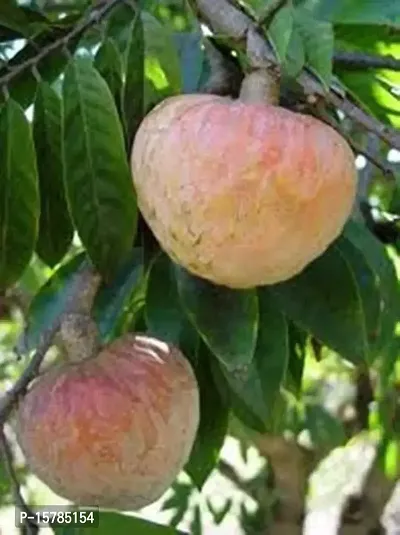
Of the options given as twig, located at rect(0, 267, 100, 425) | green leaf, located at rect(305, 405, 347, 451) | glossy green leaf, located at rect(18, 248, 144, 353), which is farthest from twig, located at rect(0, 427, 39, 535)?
green leaf, located at rect(305, 405, 347, 451)

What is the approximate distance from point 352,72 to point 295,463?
6.48 ft

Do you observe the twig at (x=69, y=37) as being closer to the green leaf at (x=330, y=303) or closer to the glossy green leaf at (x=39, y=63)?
the glossy green leaf at (x=39, y=63)

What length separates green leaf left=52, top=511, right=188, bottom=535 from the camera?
3.78 ft

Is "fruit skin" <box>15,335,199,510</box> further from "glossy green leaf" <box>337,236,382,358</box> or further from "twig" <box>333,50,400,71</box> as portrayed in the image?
"twig" <box>333,50,400,71</box>

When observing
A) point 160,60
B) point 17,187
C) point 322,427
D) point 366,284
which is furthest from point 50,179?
point 322,427

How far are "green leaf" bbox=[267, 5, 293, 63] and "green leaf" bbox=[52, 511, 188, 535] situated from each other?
426 millimetres

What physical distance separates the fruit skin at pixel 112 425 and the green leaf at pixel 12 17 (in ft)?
1.25

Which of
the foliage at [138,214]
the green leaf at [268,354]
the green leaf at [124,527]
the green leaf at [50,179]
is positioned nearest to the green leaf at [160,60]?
the foliage at [138,214]

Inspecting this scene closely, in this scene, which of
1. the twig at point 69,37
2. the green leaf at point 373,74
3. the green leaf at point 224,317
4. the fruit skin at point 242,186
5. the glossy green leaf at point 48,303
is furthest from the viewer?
the green leaf at point 373,74

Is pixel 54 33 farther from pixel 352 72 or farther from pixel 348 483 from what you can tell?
pixel 348 483

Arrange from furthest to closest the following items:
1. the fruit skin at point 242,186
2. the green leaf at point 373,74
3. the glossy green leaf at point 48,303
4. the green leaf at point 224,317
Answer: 1. the green leaf at point 373,74
2. the glossy green leaf at point 48,303
3. the green leaf at point 224,317
4. the fruit skin at point 242,186

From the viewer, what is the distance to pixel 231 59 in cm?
114

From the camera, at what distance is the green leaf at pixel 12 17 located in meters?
1.35

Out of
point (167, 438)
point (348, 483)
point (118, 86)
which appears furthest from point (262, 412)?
point (348, 483)
